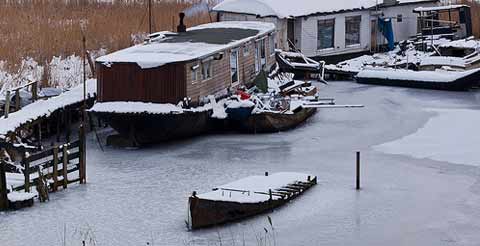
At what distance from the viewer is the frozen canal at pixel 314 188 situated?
1708 centimetres

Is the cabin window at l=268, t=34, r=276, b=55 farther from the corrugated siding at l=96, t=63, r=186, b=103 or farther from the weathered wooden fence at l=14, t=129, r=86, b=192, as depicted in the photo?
the weathered wooden fence at l=14, t=129, r=86, b=192

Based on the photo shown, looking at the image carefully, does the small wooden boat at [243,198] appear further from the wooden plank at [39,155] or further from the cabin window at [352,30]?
the cabin window at [352,30]

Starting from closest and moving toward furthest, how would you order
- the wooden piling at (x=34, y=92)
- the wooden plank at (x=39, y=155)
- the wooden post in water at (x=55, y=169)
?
the wooden plank at (x=39, y=155) < the wooden post in water at (x=55, y=169) < the wooden piling at (x=34, y=92)

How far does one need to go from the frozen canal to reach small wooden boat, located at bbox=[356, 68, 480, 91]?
3.25m

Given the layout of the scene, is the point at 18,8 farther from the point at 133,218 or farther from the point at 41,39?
the point at 133,218

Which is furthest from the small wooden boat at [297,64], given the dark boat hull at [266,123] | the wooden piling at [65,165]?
the wooden piling at [65,165]

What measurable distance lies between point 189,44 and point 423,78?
27.3ft

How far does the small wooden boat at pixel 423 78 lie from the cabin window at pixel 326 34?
3.35 meters

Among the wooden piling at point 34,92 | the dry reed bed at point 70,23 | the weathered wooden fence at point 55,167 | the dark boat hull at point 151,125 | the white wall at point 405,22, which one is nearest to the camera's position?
the weathered wooden fence at point 55,167

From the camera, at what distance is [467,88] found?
3183cm

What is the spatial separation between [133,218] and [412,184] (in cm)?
523

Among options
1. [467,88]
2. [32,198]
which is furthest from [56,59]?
[32,198]

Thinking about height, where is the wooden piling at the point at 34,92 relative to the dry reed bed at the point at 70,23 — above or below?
below

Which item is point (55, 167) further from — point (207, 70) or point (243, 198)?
point (207, 70)
